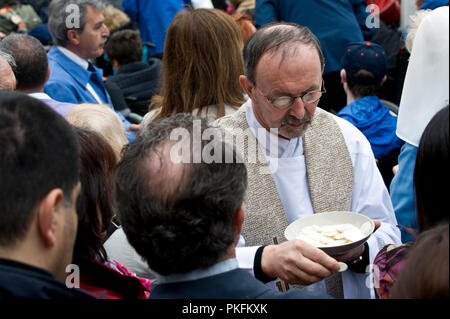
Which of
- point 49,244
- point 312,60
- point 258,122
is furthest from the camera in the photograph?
point 258,122

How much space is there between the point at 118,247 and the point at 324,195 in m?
0.82

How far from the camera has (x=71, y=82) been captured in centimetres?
403

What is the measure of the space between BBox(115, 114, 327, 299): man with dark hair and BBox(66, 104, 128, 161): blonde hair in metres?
0.91

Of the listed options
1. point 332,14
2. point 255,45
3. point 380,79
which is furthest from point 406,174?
point 332,14

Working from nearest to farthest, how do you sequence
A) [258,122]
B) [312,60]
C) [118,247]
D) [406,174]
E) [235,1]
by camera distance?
[406,174] < [118,247] < [312,60] < [258,122] < [235,1]

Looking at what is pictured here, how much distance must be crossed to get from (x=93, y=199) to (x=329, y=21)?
3179 millimetres

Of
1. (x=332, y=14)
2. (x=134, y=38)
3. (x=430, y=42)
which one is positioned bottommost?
(x=134, y=38)

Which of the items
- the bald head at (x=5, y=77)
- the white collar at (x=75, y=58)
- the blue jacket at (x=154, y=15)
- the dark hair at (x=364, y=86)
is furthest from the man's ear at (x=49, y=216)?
the blue jacket at (x=154, y=15)

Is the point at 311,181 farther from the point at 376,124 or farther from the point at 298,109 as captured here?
the point at 376,124

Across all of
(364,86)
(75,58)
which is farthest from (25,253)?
(75,58)

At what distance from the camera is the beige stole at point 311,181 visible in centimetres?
218

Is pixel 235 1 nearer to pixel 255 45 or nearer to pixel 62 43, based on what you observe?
pixel 62 43

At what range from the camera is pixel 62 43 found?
4.30 meters

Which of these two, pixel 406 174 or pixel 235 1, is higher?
pixel 406 174
